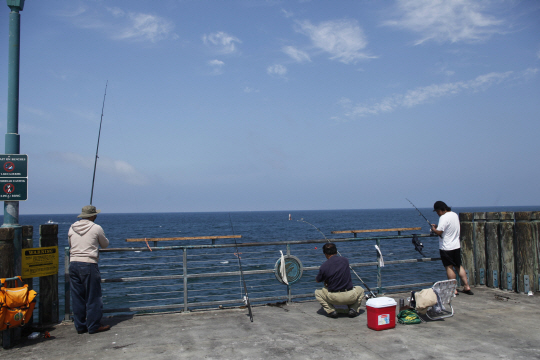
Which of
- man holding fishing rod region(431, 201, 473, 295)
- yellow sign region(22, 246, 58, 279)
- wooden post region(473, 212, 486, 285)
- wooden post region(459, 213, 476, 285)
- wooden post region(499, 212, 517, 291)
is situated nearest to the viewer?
yellow sign region(22, 246, 58, 279)

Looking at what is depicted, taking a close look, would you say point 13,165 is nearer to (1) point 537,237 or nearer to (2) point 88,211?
(2) point 88,211

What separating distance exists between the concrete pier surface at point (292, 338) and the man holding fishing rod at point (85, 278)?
192mm

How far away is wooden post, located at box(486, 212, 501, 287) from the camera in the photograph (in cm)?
750

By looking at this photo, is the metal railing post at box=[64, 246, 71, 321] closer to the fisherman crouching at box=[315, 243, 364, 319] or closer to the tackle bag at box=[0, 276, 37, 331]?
the tackle bag at box=[0, 276, 37, 331]

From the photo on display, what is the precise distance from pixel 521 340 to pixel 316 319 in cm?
252

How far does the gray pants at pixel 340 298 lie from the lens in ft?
18.7

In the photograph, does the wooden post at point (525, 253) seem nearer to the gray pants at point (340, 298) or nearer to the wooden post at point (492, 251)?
the wooden post at point (492, 251)

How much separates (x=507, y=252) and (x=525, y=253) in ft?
0.96

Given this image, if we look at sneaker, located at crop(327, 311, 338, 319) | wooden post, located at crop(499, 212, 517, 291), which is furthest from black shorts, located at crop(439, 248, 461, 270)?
sneaker, located at crop(327, 311, 338, 319)

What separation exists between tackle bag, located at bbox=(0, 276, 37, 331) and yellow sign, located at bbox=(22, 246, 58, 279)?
1.78 ft

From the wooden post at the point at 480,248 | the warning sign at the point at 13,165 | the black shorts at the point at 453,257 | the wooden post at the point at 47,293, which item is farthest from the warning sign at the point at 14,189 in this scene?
the wooden post at the point at 480,248

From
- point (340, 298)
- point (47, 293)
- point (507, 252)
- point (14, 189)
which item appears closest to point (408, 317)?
point (340, 298)

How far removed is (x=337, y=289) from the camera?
5.71 metres

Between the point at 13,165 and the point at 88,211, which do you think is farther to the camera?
the point at 88,211
